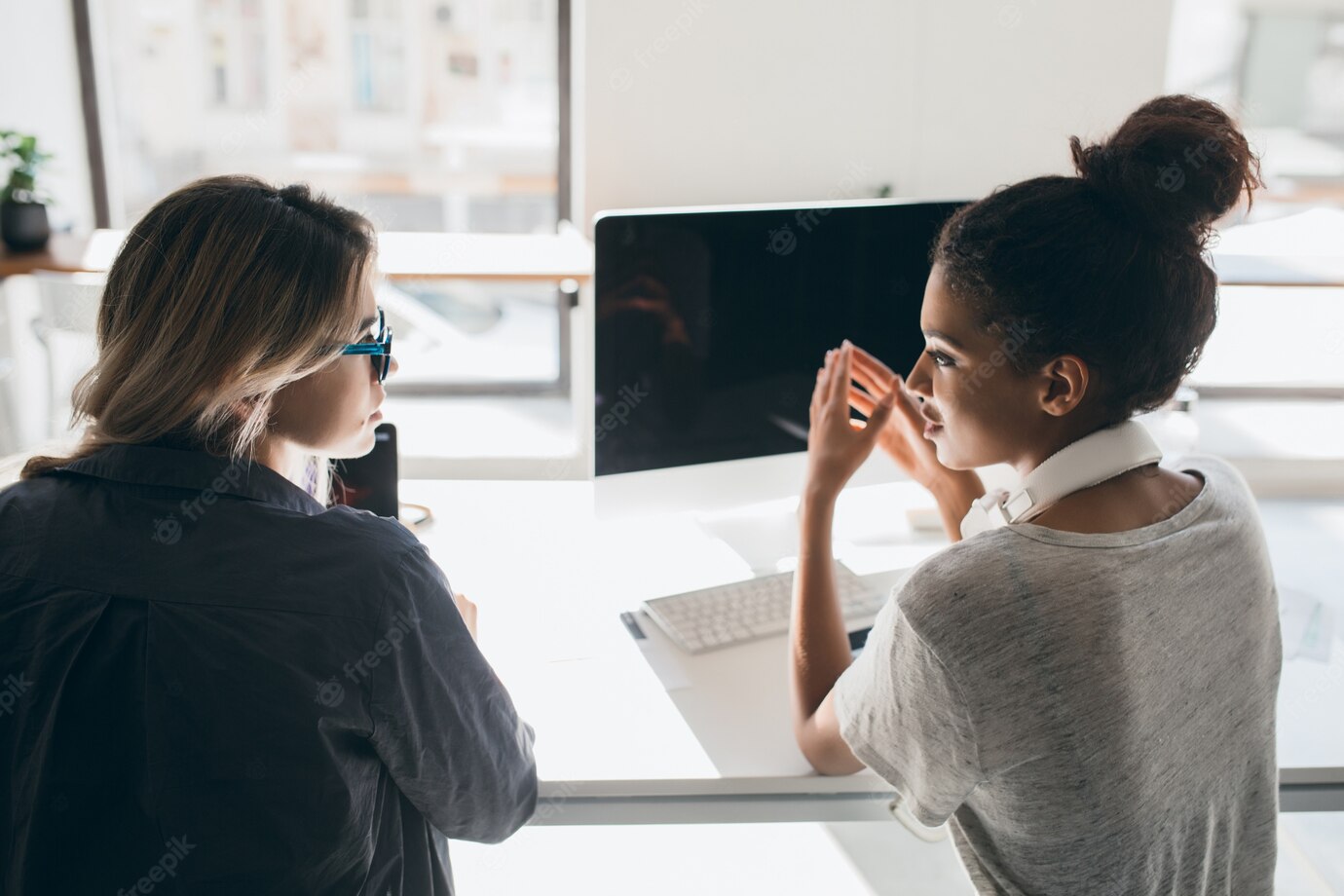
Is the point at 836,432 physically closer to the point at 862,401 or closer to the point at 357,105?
the point at 862,401

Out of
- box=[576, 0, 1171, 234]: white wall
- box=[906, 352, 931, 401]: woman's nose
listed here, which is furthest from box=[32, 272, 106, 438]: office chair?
box=[906, 352, 931, 401]: woman's nose

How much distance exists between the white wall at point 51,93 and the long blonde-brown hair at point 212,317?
1842 millimetres

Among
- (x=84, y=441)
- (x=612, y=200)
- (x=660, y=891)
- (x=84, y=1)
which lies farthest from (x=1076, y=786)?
(x=84, y=1)

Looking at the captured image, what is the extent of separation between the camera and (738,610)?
4.90 feet

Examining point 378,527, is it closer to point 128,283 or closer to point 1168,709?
point 128,283

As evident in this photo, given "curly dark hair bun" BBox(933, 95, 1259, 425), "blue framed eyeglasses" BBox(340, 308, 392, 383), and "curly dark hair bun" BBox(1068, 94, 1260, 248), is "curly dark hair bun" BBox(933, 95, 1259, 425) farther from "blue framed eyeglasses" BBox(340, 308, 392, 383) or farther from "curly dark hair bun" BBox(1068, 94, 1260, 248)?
"blue framed eyeglasses" BBox(340, 308, 392, 383)

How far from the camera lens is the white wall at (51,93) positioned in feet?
8.41

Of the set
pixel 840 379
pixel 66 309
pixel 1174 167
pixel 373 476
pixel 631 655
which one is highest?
pixel 1174 167

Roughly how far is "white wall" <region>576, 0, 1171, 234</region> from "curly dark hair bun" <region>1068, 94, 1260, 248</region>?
4.60ft

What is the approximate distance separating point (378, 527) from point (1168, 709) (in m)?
0.67

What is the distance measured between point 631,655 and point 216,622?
632mm

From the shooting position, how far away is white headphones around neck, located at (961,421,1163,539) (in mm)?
1003

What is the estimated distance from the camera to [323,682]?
892 millimetres

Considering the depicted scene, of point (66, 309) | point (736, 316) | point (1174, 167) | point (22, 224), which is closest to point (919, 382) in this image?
point (1174, 167)
